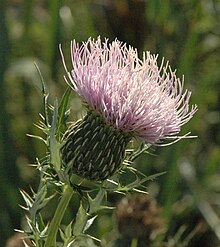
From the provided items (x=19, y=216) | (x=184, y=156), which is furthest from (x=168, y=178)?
(x=19, y=216)

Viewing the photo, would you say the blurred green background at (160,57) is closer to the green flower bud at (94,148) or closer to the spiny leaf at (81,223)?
the green flower bud at (94,148)

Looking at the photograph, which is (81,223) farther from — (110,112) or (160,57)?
(160,57)

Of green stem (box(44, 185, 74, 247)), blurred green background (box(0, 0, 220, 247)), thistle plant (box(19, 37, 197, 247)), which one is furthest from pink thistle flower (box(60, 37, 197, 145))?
blurred green background (box(0, 0, 220, 247))

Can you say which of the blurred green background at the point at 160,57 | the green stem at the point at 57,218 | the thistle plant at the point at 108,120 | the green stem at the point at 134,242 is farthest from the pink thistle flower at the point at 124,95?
the blurred green background at the point at 160,57

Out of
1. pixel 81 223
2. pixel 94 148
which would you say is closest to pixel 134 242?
pixel 94 148

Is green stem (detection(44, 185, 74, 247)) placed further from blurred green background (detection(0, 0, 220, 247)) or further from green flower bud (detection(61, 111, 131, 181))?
blurred green background (detection(0, 0, 220, 247))

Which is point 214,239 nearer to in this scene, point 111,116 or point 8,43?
point 8,43
